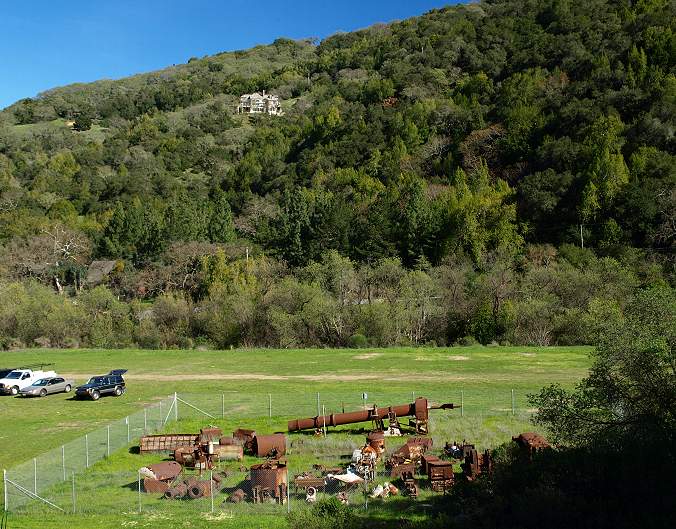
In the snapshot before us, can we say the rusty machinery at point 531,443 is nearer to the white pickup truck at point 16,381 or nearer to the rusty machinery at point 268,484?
the rusty machinery at point 268,484

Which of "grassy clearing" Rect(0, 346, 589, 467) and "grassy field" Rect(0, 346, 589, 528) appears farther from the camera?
"grassy clearing" Rect(0, 346, 589, 467)

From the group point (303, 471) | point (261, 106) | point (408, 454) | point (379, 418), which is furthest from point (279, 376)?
point (261, 106)

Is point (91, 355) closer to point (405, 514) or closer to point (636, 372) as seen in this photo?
point (405, 514)

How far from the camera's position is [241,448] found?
22.8 metres

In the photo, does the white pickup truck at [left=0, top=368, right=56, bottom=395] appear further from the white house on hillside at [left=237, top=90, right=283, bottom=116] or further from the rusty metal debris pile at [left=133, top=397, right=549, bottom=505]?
the white house on hillside at [left=237, top=90, right=283, bottom=116]

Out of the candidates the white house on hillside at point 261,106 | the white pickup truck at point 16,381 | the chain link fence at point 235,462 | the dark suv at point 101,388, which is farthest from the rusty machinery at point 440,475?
the white house on hillside at point 261,106

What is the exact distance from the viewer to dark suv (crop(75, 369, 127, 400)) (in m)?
35.6

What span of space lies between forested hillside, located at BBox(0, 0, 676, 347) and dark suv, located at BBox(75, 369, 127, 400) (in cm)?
2508

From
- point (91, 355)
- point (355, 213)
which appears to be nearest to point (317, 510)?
point (91, 355)

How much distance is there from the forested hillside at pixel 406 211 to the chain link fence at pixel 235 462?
29.6 ft

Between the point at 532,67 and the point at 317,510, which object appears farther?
the point at 532,67

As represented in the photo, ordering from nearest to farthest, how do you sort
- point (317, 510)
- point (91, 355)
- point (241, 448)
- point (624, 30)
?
point (317, 510) → point (241, 448) → point (91, 355) → point (624, 30)

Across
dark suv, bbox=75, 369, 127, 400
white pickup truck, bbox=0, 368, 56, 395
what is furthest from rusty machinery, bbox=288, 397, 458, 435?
white pickup truck, bbox=0, 368, 56, 395

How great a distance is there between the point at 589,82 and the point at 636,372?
93548 millimetres
